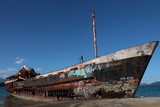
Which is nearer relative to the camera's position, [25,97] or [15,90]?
[25,97]

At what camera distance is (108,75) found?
16.0 m

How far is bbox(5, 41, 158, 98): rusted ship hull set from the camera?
15.1 m

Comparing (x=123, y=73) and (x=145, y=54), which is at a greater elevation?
(x=145, y=54)

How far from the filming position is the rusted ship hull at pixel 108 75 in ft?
49.5

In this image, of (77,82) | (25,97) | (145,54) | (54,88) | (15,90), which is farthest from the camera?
(15,90)

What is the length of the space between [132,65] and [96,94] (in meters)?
3.30

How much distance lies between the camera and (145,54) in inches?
590

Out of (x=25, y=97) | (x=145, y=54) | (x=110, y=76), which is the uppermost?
(x=145, y=54)

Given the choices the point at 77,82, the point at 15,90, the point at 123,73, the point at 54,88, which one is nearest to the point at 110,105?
the point at 123,73

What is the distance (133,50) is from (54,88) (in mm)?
8256

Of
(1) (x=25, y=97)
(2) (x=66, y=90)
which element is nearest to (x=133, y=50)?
(2) (x=66, y=90)

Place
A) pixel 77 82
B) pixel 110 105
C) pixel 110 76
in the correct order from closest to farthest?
pixel 110 105, pixel 110 76, pixel 77 82

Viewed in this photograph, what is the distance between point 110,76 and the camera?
15961 mm

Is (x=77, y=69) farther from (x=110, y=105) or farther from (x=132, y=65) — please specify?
(x=110, y=105)
